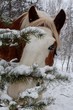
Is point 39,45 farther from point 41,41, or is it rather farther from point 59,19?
point 59,19

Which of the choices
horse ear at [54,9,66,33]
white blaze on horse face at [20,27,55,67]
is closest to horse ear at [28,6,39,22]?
horse ear at [54,9,66,33]

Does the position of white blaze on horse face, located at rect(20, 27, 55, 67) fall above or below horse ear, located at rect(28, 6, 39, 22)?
below

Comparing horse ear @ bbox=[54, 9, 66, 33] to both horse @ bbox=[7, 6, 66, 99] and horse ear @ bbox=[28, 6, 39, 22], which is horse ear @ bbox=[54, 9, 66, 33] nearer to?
horse @ bbox=[7, 6, 66, 99]

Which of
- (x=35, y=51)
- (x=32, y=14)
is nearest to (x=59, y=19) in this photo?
(x=32, y=14)

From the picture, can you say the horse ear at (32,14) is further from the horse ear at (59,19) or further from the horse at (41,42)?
the horse ear at (59,19)

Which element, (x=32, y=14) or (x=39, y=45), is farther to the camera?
(x=32, y=14)

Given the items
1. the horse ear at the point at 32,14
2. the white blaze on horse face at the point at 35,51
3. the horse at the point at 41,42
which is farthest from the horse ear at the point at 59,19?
the white blaze on horse face at the point at 35,51

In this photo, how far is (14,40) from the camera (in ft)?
4.84

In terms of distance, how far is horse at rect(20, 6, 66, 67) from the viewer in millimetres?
2443

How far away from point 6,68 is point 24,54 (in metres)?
0.99

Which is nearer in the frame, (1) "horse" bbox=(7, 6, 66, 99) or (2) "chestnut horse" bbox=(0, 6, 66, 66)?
(1) "horse" bbox=(7, 6, 66, 99)

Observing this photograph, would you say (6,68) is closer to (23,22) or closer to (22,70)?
(22,70)

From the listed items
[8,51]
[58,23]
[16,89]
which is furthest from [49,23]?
[16,89]

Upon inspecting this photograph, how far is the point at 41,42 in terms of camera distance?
253cm
